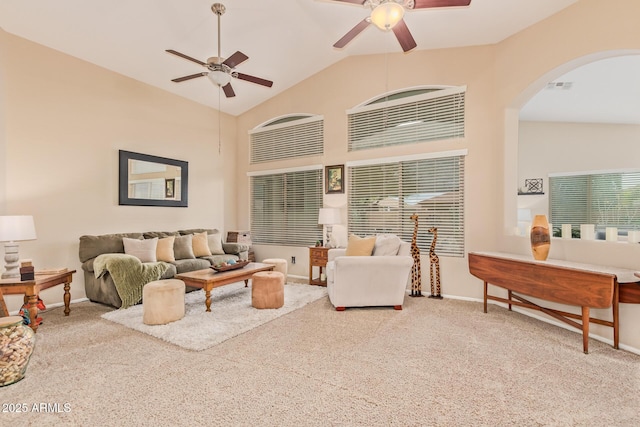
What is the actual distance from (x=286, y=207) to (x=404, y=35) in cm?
380

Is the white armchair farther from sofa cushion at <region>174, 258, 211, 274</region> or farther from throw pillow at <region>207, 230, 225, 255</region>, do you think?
throw pillow at <region>207, 230, 225, 255</region>

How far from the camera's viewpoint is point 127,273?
367 centimetres

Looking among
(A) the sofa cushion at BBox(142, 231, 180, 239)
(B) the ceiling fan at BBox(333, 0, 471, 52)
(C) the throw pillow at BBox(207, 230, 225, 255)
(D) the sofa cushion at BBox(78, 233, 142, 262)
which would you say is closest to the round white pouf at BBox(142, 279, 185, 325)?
(D) the sofa cushion at BBox(78, 233, 142, 262)

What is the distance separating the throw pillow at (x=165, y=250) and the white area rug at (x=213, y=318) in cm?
61

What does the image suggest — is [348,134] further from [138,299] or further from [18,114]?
[18,114]

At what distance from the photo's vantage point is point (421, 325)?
3289 millimetres

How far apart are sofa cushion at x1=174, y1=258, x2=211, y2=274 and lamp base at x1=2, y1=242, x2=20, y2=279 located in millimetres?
1607

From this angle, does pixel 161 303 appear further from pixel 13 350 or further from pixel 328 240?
pixel 328 240

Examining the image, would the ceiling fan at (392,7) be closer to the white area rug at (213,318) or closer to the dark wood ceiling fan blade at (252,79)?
the dark wood ceiling fan blade at (252,79)

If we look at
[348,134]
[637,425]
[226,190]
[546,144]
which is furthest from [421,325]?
[546,144]

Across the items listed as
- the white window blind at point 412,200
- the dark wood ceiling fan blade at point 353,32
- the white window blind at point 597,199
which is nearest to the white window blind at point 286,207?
the white window blind at point 412,200

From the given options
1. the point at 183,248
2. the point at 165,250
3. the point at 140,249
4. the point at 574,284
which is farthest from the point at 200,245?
the point at 574,284

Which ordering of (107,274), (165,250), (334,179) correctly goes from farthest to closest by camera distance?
(334,179), (165,250), (107,274)

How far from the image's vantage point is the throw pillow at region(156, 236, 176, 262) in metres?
4.51
